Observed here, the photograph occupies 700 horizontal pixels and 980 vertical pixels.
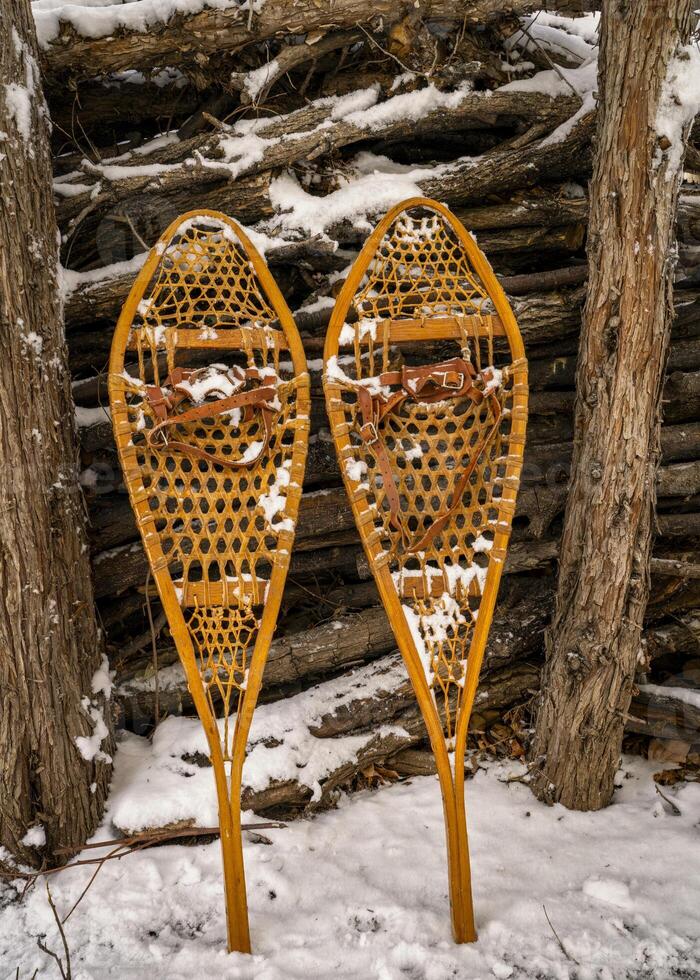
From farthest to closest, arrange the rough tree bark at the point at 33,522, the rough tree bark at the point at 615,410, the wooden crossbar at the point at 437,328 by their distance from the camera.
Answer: the wooden crossbar at the point at 437,328 → the rough tree bark at the point at 615,410 → the rough tree bark at the point at 33,522

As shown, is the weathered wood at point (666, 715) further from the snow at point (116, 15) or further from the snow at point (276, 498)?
the snow at point (116, 15)

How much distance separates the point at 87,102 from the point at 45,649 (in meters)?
1.96

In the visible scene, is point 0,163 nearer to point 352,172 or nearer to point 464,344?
point 352,172

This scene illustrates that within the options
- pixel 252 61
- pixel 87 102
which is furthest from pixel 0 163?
pixel 252 61

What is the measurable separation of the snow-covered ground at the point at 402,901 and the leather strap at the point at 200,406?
1.07 meters

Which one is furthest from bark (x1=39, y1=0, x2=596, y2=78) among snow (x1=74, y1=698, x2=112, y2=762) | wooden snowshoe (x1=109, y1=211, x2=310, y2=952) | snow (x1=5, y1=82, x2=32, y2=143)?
snow (x1=74, y1=698, x2=112, y2=762)

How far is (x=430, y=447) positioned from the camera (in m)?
2.21

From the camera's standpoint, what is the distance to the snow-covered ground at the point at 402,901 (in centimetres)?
176

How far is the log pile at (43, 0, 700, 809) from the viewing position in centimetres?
244

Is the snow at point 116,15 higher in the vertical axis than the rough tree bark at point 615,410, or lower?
higher

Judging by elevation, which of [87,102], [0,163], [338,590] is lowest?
[338,590]

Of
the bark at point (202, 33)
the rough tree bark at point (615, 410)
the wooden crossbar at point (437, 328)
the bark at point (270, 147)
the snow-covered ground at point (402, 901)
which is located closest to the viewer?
the snow-covered ground at point (402, 901)

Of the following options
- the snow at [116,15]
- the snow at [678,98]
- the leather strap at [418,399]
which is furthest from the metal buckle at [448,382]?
the snow at [116,15]

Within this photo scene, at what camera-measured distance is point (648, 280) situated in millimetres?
2113
